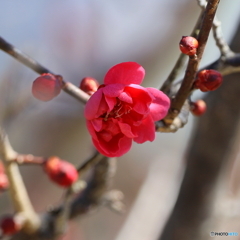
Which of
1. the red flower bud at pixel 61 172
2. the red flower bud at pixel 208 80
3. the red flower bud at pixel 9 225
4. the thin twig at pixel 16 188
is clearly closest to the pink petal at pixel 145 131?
A: the red flower bud at pixel 208 80

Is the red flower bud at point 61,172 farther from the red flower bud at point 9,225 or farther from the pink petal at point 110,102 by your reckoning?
the pink petal at point 110,102

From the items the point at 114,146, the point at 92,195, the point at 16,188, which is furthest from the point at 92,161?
the point at 92,195

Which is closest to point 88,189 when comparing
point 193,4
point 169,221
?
point 169,221

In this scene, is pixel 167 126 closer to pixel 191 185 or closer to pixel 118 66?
pixel 118 66

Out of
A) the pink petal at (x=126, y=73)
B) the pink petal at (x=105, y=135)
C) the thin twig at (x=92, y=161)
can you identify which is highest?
the pink petal at (x=126, y=73)

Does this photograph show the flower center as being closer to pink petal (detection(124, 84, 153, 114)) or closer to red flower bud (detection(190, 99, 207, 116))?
pink petal (detection(124, 84, 153, 114))

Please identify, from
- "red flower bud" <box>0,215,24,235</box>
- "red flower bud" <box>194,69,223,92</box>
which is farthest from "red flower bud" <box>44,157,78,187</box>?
"red flower bud" <box>194,69,223,92</box>
